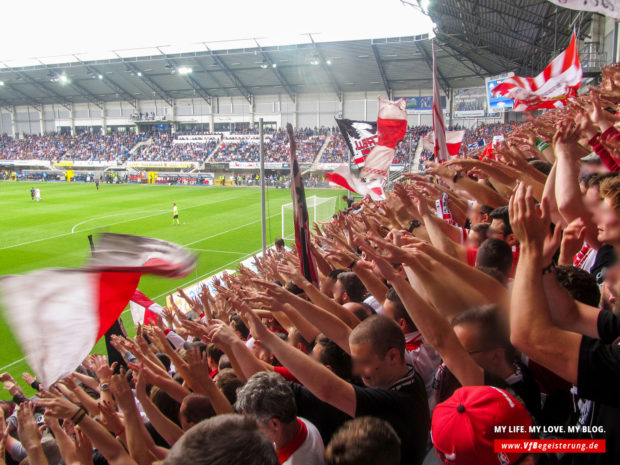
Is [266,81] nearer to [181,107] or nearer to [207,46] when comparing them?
[207,46]

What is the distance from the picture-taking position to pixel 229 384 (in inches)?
112

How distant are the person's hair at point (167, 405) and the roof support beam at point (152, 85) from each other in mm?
50464

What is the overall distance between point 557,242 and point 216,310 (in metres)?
3.41

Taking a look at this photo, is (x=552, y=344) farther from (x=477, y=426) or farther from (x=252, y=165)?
(x=252, y=165)

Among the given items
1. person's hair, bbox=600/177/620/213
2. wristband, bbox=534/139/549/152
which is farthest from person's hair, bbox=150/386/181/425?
wristband, bbox=534/139/549/152

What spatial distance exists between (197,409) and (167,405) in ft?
2.24

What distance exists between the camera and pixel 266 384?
206cm

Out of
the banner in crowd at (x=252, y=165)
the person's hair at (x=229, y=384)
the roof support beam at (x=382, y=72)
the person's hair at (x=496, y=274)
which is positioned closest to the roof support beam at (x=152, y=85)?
the banner in crowd at (x=252, y=165)

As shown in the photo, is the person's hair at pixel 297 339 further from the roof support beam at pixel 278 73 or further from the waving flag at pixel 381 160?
the roof support beam at pixel 278 73

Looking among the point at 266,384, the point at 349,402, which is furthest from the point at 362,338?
the point at 266,384

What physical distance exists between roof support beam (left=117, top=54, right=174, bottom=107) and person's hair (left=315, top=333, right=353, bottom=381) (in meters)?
51.0

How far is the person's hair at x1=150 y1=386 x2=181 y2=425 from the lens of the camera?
10.1 feet

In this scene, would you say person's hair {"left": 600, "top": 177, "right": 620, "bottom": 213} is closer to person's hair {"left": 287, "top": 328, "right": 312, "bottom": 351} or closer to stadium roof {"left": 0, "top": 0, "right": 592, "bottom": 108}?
person's hair {"left": 287, "top": 328, "right": 312, "bottom": 351}

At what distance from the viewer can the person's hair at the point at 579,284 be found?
2.40 meters
